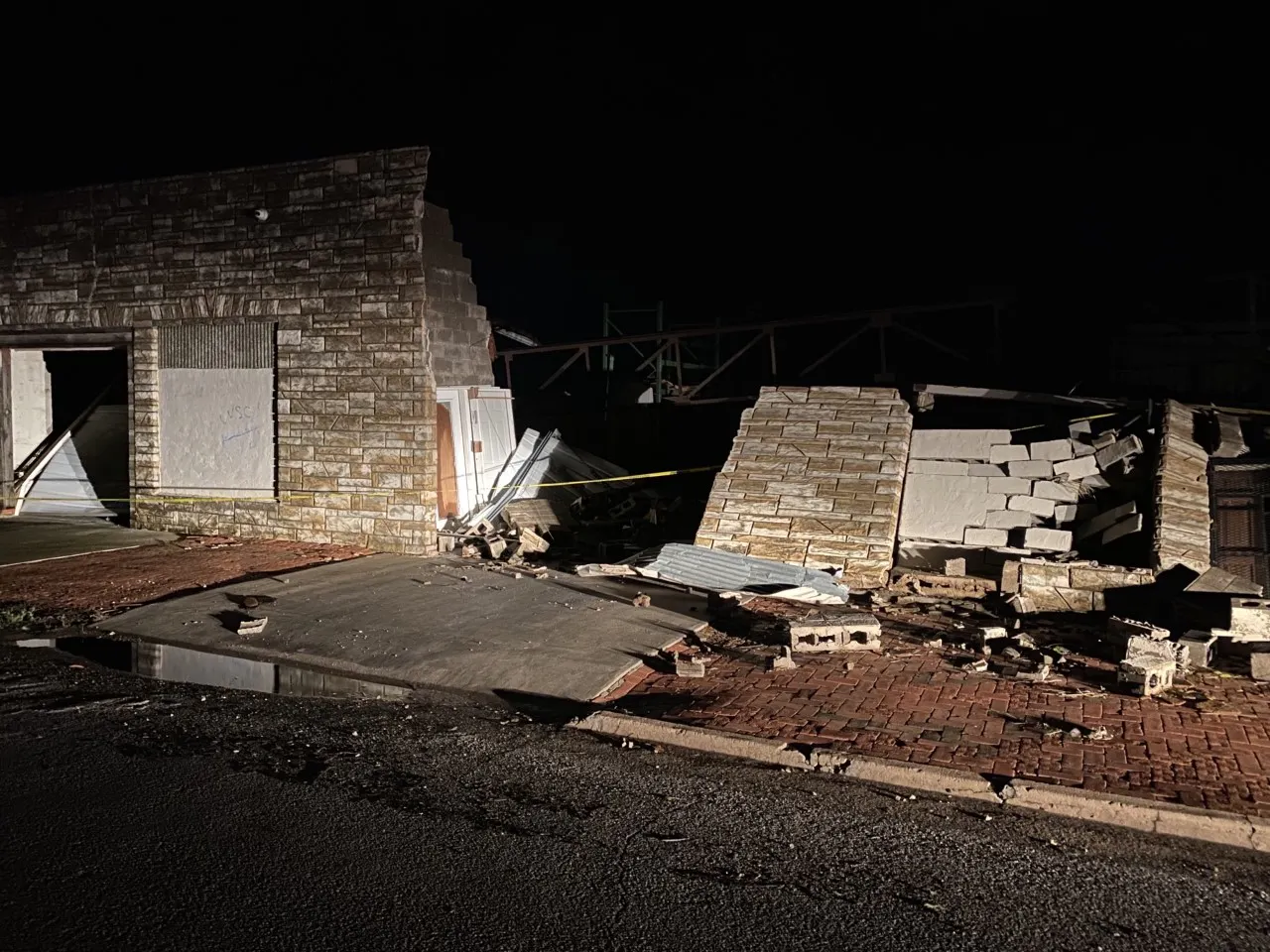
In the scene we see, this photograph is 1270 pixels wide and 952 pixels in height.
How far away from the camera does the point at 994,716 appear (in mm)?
6434

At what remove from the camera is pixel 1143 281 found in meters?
16.8

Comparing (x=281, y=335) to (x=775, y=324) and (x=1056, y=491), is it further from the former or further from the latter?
(x=1056, y=491)

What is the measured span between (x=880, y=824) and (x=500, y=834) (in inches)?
72.8

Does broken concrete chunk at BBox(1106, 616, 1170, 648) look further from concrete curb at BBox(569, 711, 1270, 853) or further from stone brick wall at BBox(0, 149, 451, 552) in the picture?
stone brick wall at BBox(0, 149, 451, 552)

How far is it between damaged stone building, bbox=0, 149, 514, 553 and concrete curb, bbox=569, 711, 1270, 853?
23.1 feet

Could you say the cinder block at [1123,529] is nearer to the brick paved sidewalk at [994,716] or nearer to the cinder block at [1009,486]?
the cinder block at [1009,486]

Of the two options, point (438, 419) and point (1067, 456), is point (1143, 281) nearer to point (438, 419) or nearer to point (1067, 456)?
point (1067, 456)

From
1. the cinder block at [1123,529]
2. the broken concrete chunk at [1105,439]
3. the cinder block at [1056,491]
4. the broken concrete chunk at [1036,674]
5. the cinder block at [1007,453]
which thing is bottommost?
the broken concrete chunk at [1036,674]

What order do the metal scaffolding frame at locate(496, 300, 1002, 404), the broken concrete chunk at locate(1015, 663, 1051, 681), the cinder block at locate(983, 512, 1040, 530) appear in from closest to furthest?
the broken concrete chunk at locate(1015, 663, 1051, 681) < the cinder block at locate(983, 512, 1040, 530) < the metal scaffolding frame at locate(496, 300, 1002, 404)

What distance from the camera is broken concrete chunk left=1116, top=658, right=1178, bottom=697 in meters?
6.87

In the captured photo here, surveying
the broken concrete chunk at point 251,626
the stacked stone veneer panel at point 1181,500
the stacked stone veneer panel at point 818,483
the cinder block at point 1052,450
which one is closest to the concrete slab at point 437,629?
the broken concrete chunk at point 251,626

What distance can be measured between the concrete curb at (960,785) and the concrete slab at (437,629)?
95 cm

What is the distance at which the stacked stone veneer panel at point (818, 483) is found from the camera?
410 inches

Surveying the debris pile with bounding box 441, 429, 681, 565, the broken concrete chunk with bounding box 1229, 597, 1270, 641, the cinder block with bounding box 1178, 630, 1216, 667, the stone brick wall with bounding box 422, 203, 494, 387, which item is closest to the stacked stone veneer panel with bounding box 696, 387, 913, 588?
the debris pile with bounding box 441, 429, 681, 565
